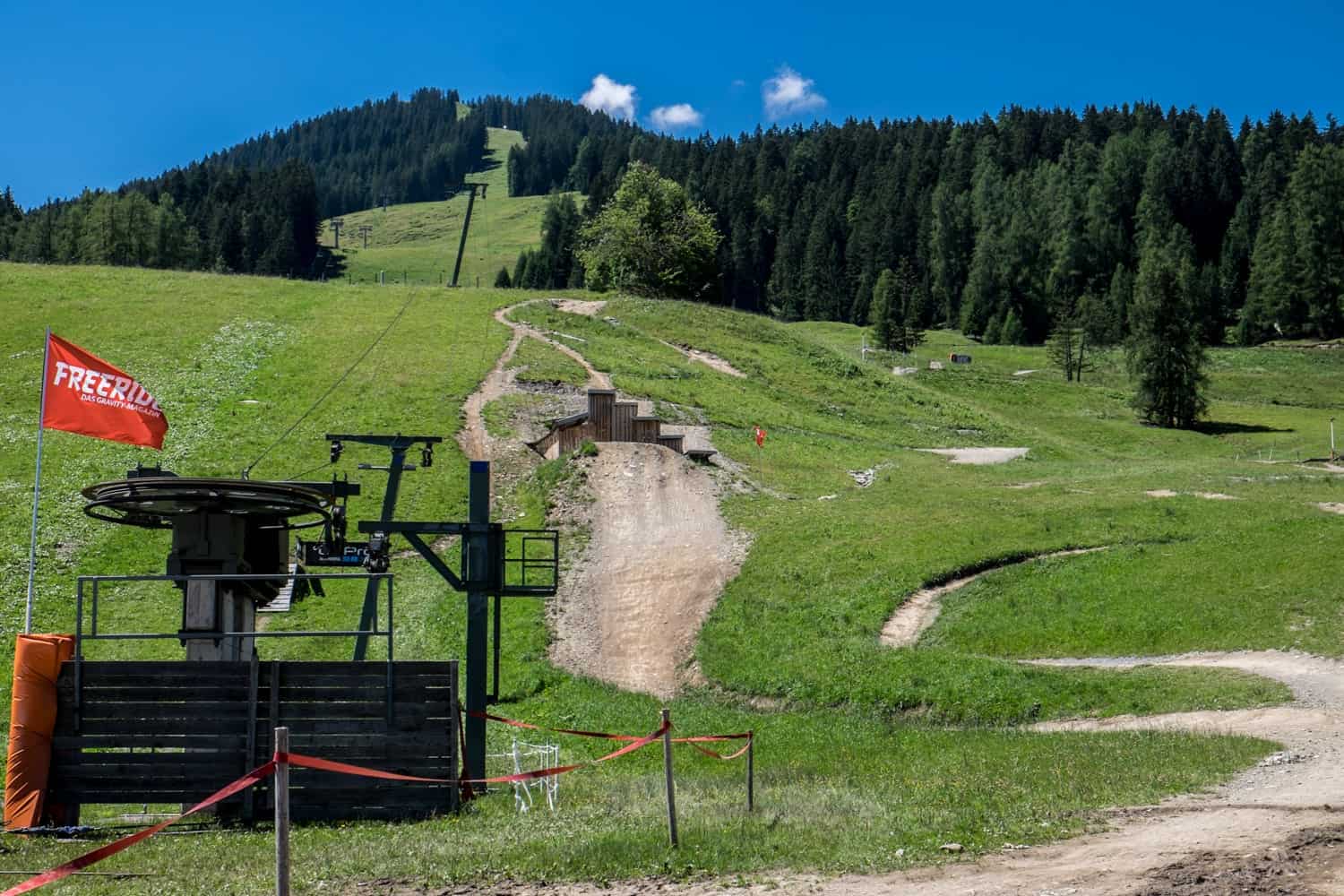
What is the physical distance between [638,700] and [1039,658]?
10.1 m

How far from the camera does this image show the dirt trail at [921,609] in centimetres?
3384

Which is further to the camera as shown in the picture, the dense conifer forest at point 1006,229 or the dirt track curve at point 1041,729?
the dense conifer forest at point 1006,229

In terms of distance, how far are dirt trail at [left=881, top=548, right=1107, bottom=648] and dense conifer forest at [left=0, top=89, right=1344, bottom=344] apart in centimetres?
9155

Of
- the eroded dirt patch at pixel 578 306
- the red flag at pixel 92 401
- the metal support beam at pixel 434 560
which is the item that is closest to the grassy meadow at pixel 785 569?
the eroded dirt patch at pixel 578 306

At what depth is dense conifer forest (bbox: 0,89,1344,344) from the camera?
14525 centimetres

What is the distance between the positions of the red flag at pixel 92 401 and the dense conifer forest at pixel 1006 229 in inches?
4443

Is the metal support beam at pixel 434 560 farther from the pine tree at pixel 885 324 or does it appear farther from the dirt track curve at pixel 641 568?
the pine tree at pixel 885 324

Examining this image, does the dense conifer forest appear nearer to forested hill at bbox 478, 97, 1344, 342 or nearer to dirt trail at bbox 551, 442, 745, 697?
forested hill at bbox 478, 97, 1344, 342

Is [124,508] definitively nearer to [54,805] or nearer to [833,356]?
[54,805]

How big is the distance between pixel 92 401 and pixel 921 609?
22.6 metres

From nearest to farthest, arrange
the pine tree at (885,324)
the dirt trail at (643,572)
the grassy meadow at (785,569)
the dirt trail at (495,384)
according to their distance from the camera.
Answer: the grassy meadow at (785,569) → the dirt trail at (643,572) → the dirt trail at (495,384) → the pine tree at (885,324)

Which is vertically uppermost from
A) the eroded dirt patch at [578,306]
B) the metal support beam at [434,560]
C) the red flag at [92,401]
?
the eroded dirt patch at [578,306]

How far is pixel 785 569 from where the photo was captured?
3956 cm

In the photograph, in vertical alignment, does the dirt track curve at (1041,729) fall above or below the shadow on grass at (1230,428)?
below
